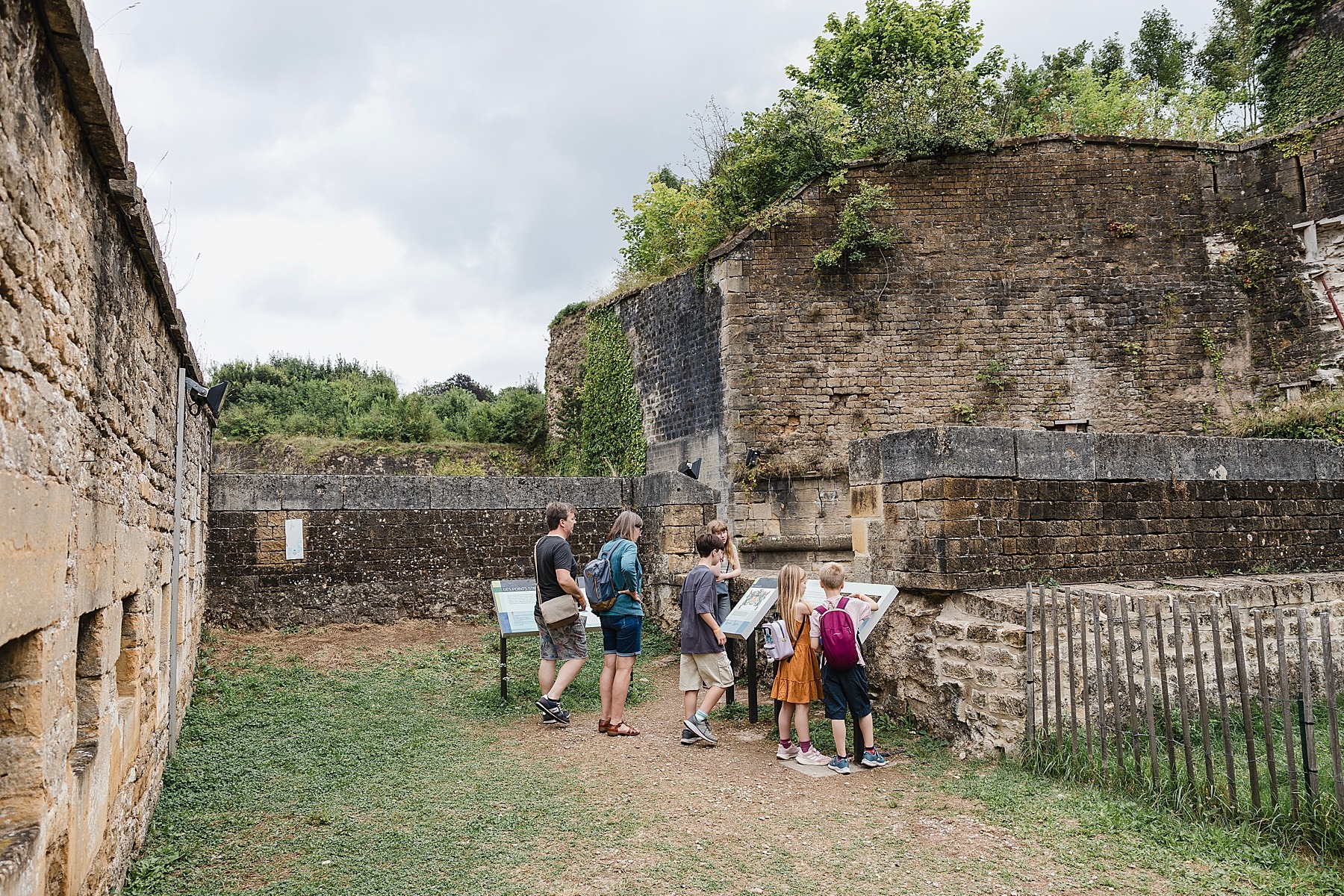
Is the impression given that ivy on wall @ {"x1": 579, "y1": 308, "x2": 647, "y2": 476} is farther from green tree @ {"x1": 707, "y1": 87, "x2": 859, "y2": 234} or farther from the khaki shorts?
the khaki shorts

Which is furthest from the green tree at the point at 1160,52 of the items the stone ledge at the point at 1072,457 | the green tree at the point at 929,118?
the stone ledge at the point at 1072,457

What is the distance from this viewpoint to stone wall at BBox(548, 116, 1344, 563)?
46.9ft

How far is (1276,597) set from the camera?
620cm

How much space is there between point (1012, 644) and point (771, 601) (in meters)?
1.90

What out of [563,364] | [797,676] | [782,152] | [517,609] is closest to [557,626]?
[517,609]

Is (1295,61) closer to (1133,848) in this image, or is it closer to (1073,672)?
(1073,672)

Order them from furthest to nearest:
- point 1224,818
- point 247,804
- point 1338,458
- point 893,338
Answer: point 893,338 < point 1338,458 < point 247,804 < point 1224,818

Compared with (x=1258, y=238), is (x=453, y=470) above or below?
below

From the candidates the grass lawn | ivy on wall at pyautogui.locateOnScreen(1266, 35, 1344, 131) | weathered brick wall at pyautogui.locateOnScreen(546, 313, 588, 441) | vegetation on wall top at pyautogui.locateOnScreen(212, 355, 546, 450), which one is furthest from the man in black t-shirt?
ivy on wall at pyautogui.locateOnScreen(1266, 35, 1344, 131)

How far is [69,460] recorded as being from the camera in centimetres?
261

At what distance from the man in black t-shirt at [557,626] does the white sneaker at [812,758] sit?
6.33ft

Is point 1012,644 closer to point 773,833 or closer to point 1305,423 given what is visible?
point 773,833

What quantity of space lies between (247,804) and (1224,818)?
209 inches

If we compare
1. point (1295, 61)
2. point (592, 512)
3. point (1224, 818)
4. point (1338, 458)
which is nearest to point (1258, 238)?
A: point (1295, 61)
